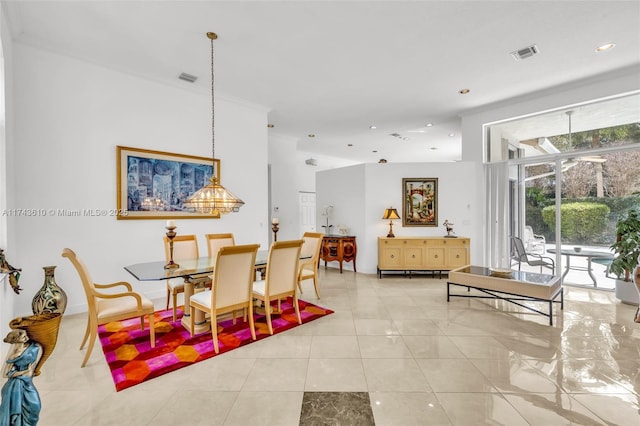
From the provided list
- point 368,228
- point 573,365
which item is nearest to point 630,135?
point 573,365

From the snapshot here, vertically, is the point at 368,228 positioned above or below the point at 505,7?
below

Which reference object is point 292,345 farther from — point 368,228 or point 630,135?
point 630,135

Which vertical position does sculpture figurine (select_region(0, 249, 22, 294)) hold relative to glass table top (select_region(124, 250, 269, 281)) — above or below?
above

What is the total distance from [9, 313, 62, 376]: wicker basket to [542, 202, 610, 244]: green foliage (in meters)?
6.44

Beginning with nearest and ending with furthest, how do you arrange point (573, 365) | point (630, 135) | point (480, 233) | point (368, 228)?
point (573, 365), point (630, 135), point (480, 233), point (368, 228)

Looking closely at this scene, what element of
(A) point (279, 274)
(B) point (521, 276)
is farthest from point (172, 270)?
(B) point (521, 276)

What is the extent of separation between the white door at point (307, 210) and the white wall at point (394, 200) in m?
1.62

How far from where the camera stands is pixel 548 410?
192cm

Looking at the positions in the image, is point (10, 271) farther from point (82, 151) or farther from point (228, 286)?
point (82, 151)

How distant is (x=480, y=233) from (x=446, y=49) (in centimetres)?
372

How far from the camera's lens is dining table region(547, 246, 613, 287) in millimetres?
4695

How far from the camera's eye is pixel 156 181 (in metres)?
4.28

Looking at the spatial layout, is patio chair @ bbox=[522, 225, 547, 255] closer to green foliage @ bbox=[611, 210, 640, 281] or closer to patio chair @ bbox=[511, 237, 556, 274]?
patio chair @ bbox=[511, 237, 556, 274]

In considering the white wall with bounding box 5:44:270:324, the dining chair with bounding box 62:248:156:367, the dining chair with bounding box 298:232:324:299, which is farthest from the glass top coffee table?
the white wall with bounding box 5:44:270:324
